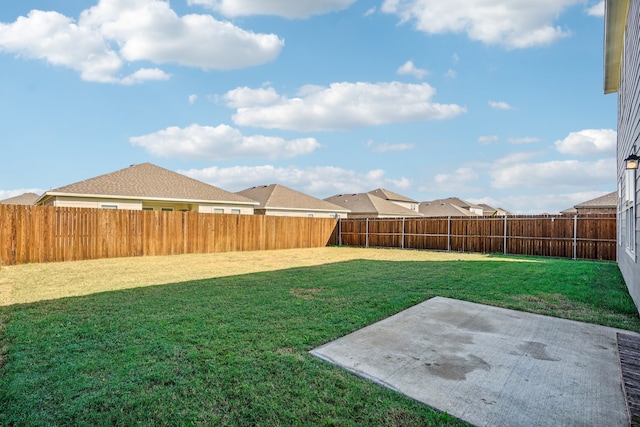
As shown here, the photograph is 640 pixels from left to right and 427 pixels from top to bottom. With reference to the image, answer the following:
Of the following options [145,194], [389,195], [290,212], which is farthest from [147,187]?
[389,195]

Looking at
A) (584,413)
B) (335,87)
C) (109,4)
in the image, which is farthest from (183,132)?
(584,413)

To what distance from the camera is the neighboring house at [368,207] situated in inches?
1232

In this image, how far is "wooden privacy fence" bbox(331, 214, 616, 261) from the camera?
12445mm

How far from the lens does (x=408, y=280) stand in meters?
7.29

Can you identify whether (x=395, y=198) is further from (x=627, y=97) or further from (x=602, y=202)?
(x=627, y=97)

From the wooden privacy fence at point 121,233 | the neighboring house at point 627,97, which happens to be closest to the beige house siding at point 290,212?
the wooden privacy fence at point 121,233

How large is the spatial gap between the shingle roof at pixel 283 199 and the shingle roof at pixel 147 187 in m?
3.43

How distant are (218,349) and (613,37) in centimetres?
1039

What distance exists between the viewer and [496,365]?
9.83 ft

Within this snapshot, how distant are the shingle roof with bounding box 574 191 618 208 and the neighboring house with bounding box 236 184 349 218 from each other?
59.3 feet

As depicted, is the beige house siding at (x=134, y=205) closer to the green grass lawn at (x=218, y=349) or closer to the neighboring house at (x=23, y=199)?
the green grass lawn at (x=218, y=349)

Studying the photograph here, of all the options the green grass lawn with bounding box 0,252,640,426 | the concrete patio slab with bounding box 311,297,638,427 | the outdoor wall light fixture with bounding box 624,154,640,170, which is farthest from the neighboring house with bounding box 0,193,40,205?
the outdoor wall light fixture with bounding box 624,154,640,170

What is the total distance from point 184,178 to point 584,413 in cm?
2061

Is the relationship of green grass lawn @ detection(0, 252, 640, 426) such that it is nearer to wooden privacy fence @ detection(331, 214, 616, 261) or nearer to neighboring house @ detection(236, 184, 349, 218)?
wooden privacy fence @ detection(331, 214, 616, 261)
